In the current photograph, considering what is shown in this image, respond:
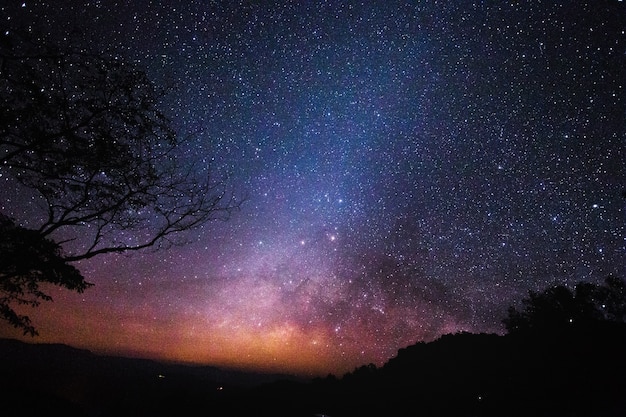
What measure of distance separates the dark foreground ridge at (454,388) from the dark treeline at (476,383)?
0.12 meters

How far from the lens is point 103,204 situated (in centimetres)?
874

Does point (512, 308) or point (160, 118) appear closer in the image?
point (160, 118)

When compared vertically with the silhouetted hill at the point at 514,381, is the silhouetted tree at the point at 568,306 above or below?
above

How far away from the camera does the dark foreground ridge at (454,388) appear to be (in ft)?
90.9

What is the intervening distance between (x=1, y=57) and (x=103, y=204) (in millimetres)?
3788

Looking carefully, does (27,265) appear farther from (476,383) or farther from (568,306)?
(568,306)

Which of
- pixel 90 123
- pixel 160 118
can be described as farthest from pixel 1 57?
pixel 160 118

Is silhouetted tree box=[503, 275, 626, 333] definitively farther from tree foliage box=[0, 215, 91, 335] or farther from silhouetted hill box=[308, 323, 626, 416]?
tree foliage box=[0, 215, 91, 335]

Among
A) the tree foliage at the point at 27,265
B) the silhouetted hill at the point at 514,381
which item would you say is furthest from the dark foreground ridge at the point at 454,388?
the tree foliage at the point at 27,265

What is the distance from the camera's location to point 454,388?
136ft

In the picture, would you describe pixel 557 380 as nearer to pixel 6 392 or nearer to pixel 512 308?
pixel 512 308

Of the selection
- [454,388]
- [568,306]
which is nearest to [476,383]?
[454,388]

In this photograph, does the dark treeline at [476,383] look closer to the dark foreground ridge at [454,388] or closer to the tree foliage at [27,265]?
the dark foreground ridge at [454,388]

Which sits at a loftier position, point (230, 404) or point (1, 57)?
point (1, 57)
